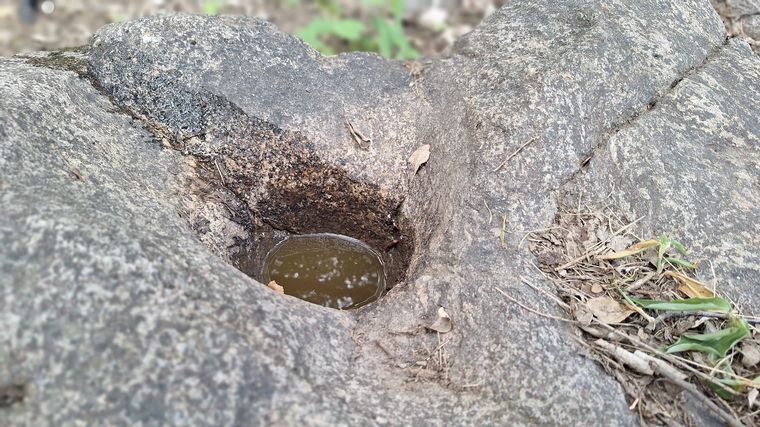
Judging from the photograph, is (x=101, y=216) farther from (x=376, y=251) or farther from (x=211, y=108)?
(x=376, y=251)

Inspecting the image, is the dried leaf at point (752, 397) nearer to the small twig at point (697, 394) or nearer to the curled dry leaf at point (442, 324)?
the small twig at point (697, 394)

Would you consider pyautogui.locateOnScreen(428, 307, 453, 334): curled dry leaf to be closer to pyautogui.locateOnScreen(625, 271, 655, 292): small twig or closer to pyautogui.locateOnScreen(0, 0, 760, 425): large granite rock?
pyautogui.locateOnScreen(0, 0, 760, 425): large granite rock

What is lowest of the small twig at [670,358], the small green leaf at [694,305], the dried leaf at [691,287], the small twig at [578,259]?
the small twig at [670,358]

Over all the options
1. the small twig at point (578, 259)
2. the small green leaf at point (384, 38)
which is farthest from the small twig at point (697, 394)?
the small green leaf at point (384, 38)

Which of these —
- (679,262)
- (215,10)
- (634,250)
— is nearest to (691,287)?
(679,262)

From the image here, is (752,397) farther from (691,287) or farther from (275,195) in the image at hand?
(275,195)

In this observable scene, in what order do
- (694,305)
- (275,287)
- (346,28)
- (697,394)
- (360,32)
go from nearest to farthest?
(697,394) < (694,305) < (275,287) < (346,28) < (360,32)

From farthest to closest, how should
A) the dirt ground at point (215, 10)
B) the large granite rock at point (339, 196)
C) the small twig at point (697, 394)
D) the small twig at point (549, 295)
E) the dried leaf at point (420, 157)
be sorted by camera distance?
the dirt ground at point (215, 10)
the dried leaf at point (420, 157)
the small twig at point (549, 295)
the small twig at point (697, 394)
the large granite rock at point (339, 196)
